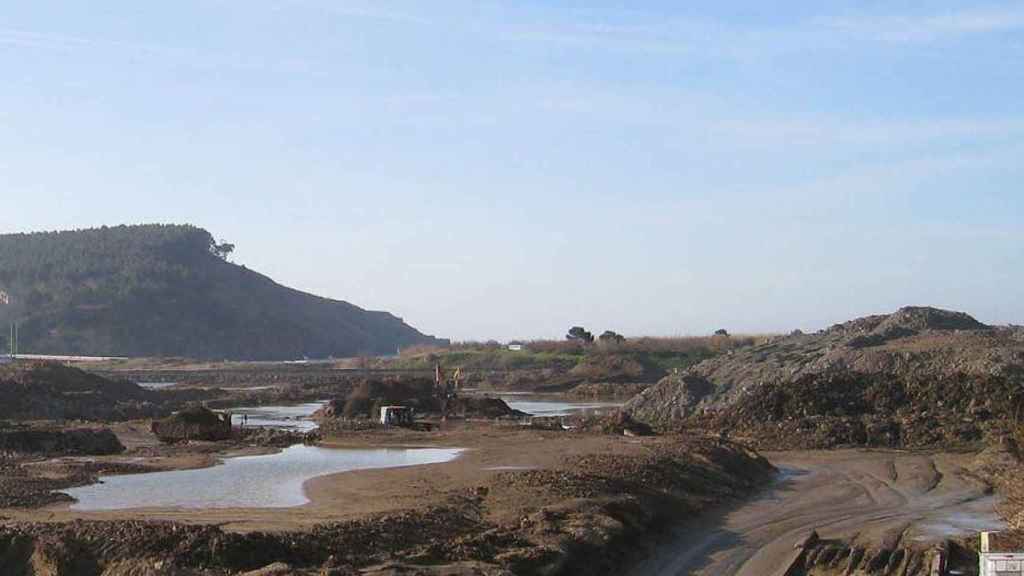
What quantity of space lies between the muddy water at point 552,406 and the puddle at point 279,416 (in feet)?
37.4

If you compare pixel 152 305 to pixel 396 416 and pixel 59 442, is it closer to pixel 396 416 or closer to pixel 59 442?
pixel 396 416

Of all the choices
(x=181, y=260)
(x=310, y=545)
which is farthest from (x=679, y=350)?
(x=181, y=260)

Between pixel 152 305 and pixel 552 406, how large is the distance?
354ft

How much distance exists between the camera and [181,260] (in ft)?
614

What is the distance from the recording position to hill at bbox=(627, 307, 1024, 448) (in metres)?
41.5

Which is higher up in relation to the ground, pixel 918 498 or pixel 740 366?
pixel 740 366

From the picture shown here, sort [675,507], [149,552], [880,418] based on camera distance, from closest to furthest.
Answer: [149,552]
[675,507]
[880,418]

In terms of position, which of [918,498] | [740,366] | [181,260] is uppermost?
[181,260]

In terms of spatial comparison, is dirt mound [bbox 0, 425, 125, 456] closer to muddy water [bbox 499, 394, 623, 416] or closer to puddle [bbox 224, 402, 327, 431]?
puddle [bbox 224, 402, 327, 431]

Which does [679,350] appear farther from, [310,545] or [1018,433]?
[310,545]

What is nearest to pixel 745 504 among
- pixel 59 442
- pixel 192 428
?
pixel 59 442

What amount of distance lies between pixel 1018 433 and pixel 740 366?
2567 cm

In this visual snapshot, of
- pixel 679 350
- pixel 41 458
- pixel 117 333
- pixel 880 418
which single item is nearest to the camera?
pixel 41 458

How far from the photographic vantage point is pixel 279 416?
204ft
